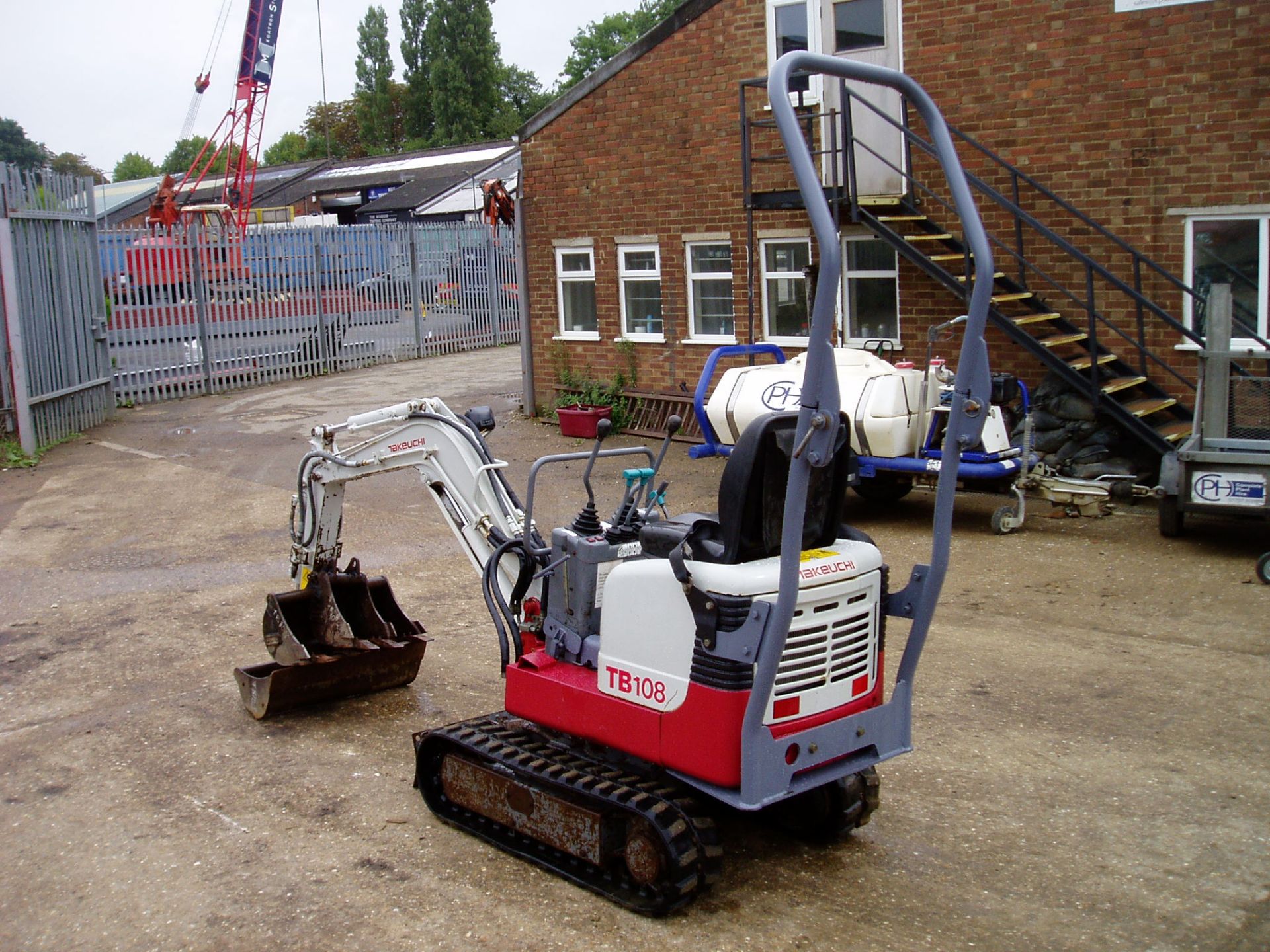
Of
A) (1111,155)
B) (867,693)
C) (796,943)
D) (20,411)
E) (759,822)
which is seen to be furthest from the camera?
(20,411)

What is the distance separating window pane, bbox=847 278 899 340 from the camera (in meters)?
14.5

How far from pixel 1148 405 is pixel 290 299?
16.7m

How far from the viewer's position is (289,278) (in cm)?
2403

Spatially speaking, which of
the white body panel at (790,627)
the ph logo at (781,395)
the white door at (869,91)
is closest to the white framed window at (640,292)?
the white door at (869,91)

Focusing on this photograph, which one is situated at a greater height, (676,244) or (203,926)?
(676,244)

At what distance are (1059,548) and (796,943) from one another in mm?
6880

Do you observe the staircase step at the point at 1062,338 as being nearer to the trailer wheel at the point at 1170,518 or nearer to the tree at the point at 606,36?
the trailer wheel at the point at 1170,518

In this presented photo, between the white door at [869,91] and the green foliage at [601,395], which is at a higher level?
the white door at [869,91]

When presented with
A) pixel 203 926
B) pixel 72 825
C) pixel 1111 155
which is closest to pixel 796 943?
pixel 203 926

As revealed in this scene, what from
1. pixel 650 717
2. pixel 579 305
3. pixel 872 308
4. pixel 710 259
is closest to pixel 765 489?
pixel 650 717

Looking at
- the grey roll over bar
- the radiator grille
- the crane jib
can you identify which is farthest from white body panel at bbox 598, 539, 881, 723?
the crane jib

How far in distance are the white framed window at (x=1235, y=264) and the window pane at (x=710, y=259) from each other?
5.50 metres

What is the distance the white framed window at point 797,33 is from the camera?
48.0 feet

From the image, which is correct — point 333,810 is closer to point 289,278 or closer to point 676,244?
point 676,244
